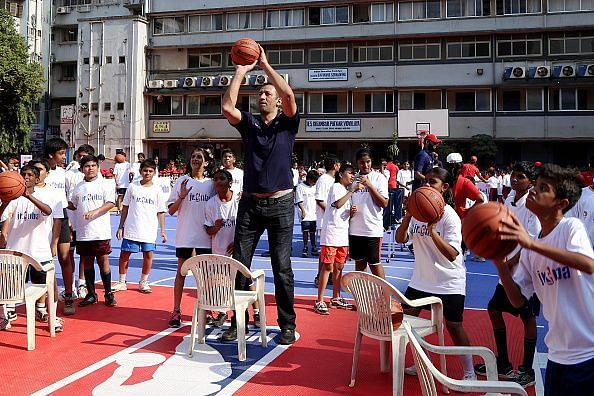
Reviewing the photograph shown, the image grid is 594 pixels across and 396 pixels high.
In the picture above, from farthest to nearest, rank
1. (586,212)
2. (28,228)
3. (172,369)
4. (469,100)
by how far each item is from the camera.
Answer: (469,100) → (28,228) → (586,212) → (172,369)

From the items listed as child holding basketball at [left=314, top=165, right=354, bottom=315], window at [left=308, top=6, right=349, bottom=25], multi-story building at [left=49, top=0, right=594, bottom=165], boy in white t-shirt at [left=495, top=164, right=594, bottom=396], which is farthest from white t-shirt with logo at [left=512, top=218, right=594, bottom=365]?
window at [left=308, top=6, right=349, bottom=25]

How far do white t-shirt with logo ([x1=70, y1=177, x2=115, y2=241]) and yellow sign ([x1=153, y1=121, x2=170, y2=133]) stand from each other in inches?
1283

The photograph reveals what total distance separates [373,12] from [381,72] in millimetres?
3678

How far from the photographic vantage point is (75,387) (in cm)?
443

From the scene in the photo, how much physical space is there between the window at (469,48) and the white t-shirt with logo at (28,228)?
Answer: 99.9 feet

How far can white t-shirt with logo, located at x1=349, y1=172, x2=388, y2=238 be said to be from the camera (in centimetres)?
715

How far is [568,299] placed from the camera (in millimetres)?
2945

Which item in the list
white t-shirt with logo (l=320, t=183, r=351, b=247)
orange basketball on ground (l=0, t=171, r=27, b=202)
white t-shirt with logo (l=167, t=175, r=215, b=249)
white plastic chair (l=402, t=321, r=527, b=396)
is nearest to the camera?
white plastic chair (l=402, t=321, r=527, b=396)

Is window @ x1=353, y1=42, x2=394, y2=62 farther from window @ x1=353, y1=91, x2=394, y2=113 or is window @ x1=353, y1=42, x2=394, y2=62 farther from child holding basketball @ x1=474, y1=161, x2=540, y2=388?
child holding basketball @ x1=474, y1=161, x2=540, y2=388

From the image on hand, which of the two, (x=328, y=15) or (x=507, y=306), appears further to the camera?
(x=328, y=15)

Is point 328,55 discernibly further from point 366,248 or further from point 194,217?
point 194,217

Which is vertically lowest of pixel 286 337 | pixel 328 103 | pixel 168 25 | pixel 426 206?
pixel 286 337

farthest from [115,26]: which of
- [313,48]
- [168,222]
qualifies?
[168,222]

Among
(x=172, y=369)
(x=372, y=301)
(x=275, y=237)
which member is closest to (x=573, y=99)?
(x=275, y=237)
